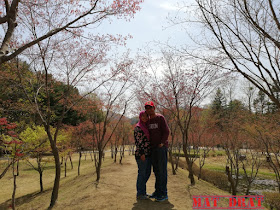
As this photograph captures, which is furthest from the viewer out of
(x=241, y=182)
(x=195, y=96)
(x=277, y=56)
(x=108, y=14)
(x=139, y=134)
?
(x=241, y=182)

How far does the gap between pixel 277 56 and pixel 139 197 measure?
13.1 feet

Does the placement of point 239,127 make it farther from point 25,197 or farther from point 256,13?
point 25,197

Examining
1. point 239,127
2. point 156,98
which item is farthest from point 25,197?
point 239,127

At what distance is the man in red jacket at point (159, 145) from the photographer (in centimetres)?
387

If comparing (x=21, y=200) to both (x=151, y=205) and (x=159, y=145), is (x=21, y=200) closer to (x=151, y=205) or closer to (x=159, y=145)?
(x=151, y=205)

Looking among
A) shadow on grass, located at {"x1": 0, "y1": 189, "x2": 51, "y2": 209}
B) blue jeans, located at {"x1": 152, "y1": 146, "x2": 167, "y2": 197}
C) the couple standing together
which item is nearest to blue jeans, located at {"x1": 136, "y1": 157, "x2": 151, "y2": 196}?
the couple standing together

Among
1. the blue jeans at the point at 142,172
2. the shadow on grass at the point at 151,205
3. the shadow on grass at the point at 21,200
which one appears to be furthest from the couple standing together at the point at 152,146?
the shadow on grass at the point at 21,200

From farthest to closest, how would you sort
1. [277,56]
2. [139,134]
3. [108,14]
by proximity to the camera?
[108,14] → [139,134] → [277,56]

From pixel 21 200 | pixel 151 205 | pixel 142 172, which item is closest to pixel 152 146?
pixel 142 172

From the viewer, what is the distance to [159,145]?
12.6ft

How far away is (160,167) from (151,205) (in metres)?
0.78

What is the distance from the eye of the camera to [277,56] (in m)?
3.52

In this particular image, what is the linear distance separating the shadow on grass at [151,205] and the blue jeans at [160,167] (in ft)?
0.60

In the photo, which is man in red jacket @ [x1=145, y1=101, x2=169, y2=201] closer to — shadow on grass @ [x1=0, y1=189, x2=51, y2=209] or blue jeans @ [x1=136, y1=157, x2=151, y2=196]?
blue jeans @ [x1=136, y1=157, x2=151, y2=196]
